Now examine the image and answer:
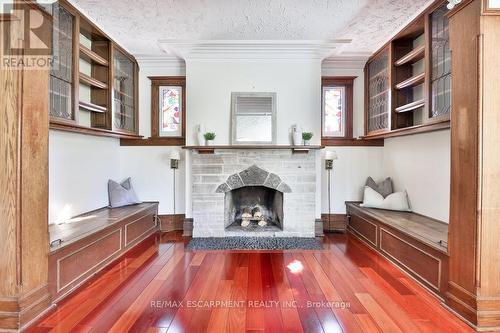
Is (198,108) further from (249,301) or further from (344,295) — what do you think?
(344,295)

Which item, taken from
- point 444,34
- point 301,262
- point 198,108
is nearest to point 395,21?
point 444,34

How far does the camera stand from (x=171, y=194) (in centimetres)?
461

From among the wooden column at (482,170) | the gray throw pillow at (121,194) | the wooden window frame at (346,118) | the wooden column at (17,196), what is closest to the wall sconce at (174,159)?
the gray throw pillow at (121,194)

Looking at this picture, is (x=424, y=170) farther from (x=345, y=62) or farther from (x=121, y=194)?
(x=121, y=194)

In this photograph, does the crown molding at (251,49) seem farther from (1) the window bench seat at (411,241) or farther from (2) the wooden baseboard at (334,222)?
(2) the wooden baseboard at (334,222)

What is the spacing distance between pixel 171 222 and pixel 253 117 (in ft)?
7.35

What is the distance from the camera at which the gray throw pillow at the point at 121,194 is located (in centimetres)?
409

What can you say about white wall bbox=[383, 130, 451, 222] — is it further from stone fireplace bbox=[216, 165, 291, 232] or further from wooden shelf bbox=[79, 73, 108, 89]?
wooden shelf bbox=[79, 73, 108, 89]

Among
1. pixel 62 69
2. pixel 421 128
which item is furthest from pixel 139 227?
pixel 421 128

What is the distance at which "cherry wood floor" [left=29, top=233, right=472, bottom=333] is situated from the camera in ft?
6.54

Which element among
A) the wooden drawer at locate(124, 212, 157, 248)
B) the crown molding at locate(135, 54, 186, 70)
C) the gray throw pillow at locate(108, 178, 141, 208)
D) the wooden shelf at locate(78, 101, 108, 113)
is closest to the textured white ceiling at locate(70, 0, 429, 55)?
the crown molding at locate(135, 54, 186, 70)

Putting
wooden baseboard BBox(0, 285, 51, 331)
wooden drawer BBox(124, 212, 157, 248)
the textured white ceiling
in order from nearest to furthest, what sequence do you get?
1. wooden baseboard BBox(0, 285, 51, 331)
2. the textured white ceiling
3. wooden drawer BBox(124, 212, 157, 248)

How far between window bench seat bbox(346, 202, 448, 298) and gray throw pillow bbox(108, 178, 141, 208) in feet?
11.6

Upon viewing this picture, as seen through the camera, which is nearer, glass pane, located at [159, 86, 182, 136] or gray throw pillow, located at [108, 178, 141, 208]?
gray throw pillow, located at [108, 178, 141, 208]
